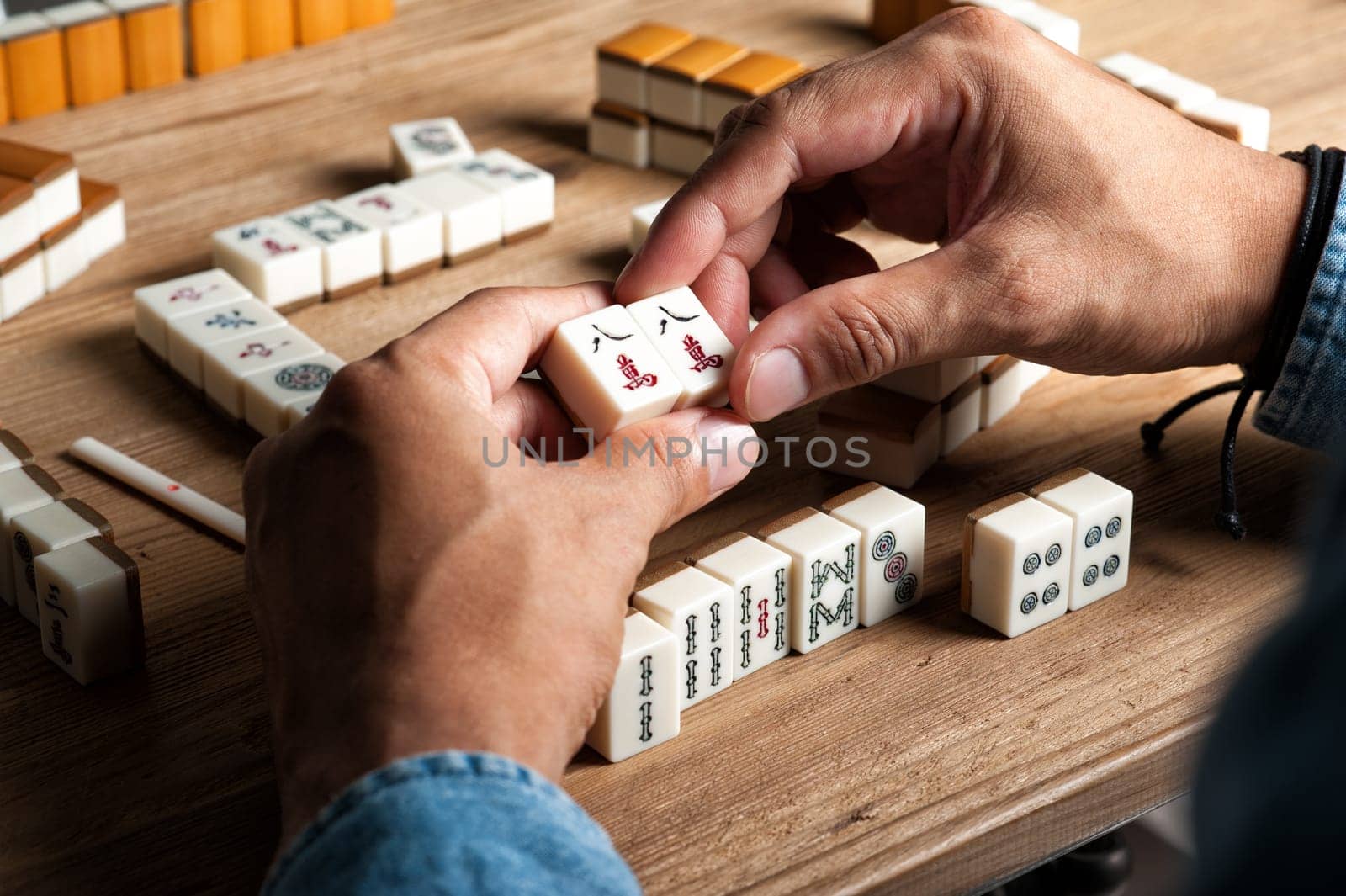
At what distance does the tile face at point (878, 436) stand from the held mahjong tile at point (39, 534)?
61cm

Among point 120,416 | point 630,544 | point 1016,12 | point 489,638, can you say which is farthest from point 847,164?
point 1016,12

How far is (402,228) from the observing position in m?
1.56

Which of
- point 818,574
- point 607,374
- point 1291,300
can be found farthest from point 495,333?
point 1291,300

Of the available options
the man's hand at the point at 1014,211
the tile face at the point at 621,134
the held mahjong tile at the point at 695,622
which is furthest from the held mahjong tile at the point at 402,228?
the held mahjong tile at the point at 695,622

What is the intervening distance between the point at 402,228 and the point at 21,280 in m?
0.40

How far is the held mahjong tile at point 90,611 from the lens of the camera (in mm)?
1031

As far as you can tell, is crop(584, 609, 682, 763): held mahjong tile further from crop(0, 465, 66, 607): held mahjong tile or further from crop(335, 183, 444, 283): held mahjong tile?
crop(335, 183, 444, 283): held mahjong tile

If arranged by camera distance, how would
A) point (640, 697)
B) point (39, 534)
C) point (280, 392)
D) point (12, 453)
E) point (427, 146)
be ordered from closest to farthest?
1. point (640, 697)
2. point (39, 534)
3. point (12, 453)
4. point (280, 392)
5. point (427, 146)

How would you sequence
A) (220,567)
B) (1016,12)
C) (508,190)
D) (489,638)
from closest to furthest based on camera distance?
(489,638), (220,567), (508,190), (1016,12)

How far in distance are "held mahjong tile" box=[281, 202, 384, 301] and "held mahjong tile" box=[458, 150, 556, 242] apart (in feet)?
0.52

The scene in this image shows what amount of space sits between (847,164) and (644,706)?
1.70 ft

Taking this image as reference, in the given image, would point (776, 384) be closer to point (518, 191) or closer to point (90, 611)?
point (90, 611)

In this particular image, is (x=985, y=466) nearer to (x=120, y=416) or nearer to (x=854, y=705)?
(x=854, y=705)

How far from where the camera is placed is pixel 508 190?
5.34ft
